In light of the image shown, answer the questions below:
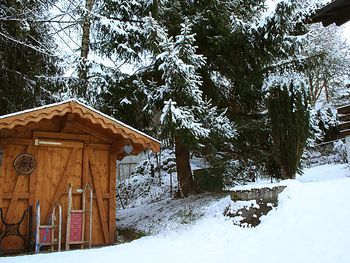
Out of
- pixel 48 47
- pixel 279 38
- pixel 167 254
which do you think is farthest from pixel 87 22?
pixel 167 254

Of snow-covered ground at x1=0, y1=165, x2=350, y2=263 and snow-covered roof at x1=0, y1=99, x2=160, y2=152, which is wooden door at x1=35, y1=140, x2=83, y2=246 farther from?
snow-covered ground at x1=0, y1=165, x2=350, y2=263

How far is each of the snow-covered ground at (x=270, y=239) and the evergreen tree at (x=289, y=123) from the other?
1374 millimetres

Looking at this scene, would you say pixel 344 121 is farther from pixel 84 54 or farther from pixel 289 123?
pixel 84 54

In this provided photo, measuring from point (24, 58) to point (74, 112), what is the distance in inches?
149

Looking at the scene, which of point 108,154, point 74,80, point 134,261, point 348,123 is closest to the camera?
point 134,261

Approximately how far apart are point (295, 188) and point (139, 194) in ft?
27.6

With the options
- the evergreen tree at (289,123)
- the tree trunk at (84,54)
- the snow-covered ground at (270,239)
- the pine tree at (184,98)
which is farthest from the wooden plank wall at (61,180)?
the evergreen tree at (289,123)

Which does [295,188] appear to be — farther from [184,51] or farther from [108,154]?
[108,154]

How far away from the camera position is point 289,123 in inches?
309

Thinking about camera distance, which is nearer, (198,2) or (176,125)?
(176,125)

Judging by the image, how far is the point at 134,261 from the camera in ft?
16.1

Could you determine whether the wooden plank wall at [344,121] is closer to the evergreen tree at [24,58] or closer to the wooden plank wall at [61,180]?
the wooden plank wall at [61,180]

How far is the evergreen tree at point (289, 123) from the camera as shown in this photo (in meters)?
7.82

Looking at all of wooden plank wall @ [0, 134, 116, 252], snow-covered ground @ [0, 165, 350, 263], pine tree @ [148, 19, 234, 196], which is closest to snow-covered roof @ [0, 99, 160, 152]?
pine tree @ [148, 19, 234, 196]
